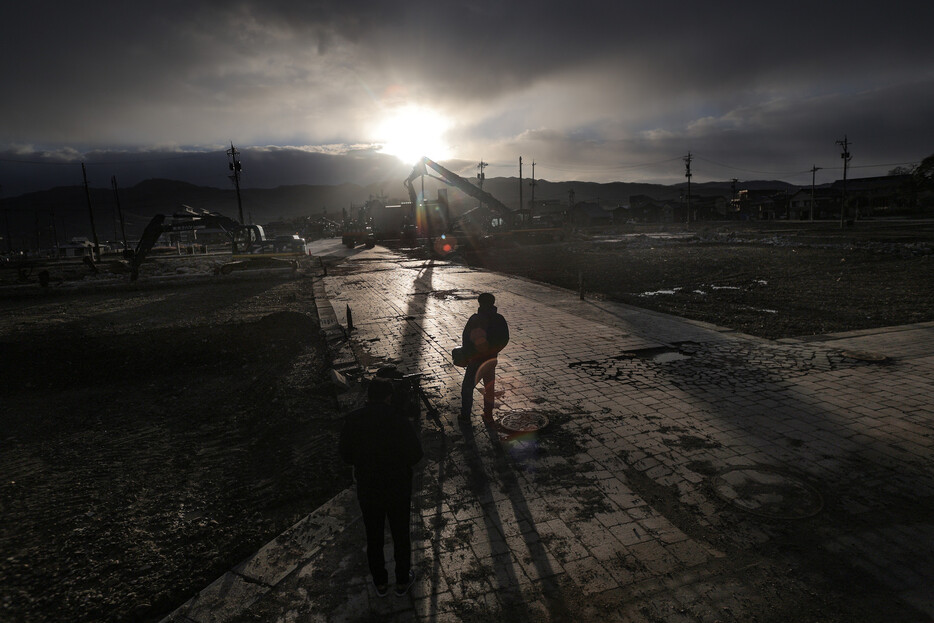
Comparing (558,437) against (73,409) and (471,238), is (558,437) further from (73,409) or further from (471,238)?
(471,238)

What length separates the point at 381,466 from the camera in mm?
3281

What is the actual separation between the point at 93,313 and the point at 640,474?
17873mm

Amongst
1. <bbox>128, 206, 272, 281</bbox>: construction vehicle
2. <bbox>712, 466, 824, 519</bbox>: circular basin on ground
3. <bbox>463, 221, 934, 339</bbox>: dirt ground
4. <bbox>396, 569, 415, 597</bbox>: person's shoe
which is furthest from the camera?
<bbox>128, 206, 272, 281</bbox>: construction vehicle

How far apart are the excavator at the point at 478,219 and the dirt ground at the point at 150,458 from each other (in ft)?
81.0

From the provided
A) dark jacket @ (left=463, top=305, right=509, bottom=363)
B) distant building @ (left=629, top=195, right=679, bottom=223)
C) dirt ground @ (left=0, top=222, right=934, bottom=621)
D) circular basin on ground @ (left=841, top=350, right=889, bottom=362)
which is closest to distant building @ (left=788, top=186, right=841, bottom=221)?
distant building @ (left=629, top=195, right=679, bottom=223)

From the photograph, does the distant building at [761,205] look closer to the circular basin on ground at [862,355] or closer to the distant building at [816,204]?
the distant building at [816,204]

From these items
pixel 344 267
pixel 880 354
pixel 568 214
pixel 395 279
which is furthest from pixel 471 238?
pixel 568 214

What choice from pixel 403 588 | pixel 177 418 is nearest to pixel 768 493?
pixel 403 588

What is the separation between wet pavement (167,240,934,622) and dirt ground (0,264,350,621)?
26.3 inches

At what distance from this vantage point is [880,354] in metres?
7.81

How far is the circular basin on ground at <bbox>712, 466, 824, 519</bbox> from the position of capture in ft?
13.3

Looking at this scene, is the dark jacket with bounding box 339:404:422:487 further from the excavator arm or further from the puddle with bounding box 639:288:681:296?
the excavator arm

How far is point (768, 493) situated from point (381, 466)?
11.9ft

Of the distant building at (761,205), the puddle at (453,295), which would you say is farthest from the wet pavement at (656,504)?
the distant building at (761,205)
